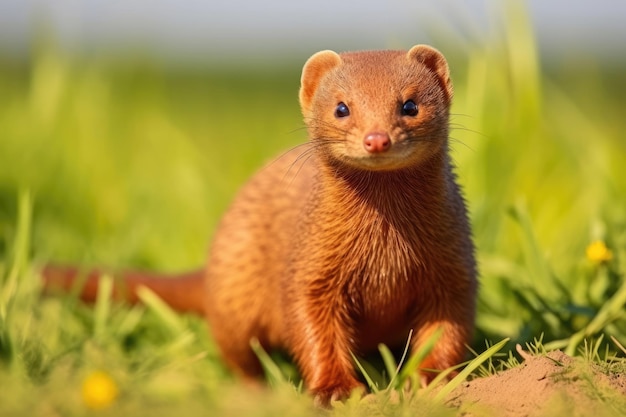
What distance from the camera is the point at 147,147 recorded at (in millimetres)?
7762

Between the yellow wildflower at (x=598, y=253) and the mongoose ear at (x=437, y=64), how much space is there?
3.54 ft

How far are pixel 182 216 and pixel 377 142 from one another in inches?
140

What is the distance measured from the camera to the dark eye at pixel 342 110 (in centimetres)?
355

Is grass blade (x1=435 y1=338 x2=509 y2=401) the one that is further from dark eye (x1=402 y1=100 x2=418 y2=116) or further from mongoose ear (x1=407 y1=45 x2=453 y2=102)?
mongoose ear (x1=407 y1=45 x2=453 y2=102)

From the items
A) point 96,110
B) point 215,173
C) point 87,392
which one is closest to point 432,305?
point 87,392

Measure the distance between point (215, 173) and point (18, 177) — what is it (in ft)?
4.62

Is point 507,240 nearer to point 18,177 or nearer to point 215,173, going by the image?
point 215,173

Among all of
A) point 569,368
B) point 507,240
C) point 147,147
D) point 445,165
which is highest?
point 445,165

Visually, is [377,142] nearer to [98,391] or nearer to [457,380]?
[457,380]

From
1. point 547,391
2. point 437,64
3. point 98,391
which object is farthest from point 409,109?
point 98,391

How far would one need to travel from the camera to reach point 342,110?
357cm

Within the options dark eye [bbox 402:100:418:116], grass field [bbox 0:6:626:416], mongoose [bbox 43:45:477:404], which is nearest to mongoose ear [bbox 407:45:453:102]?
mongoose [bbox 43:45:477:404]

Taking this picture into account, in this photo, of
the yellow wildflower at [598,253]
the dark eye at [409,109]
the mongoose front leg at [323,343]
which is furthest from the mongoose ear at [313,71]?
the yellow wildflower at [598,253]

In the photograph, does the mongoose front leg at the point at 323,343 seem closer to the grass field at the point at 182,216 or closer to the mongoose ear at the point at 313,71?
the grass field at the point at 182,216
